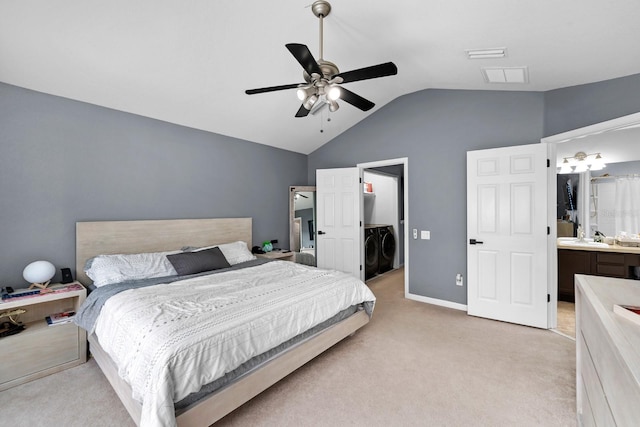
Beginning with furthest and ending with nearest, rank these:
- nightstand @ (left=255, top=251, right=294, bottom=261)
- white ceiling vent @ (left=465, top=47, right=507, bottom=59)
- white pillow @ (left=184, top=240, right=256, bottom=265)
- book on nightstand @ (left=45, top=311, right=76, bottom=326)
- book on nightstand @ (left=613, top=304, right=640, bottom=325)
→ nightstand @ (left=255, top=251, right=294, bottom=261), white pillow @ (left=184, top=240, right=256, bottom=265), white ceiling vent @ (left=465, top=47, right=507, bottom=59), book on nightstand @ (left=45, top=311, right=76, bottom=326), book on nightstand @ (left=613, top=304, right=640, bottom=325)

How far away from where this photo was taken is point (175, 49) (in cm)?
253

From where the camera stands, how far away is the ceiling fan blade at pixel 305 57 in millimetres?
1708

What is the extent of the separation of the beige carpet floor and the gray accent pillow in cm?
108

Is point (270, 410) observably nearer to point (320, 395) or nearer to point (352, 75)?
point (320, 395)

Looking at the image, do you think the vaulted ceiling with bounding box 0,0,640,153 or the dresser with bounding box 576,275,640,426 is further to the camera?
the vaulted ceiling with bounding box 0,0,640,153

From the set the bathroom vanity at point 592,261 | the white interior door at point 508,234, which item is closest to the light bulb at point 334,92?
the white interior door at point 508,234

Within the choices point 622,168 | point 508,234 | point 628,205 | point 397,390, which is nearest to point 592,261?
point 628,205

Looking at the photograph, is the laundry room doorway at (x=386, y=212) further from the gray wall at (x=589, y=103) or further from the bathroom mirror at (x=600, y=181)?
the gray wall at (x=589, y=103)

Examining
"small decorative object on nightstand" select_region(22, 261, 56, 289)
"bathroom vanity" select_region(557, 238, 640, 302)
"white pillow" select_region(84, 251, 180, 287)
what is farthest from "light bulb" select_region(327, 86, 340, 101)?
"bathroom vanity" select_region(557, 238, 640, 302)

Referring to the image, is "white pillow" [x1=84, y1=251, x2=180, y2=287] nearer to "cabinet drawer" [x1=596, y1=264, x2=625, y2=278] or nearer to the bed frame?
the bed frame

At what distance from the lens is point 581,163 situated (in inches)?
146

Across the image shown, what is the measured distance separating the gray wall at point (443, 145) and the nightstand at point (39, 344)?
13.1 feet

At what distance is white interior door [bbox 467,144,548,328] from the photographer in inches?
125

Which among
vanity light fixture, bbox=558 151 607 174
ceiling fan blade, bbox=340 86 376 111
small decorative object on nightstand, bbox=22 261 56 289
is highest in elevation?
ceiling fan blade, bbox=340 86 376 111
